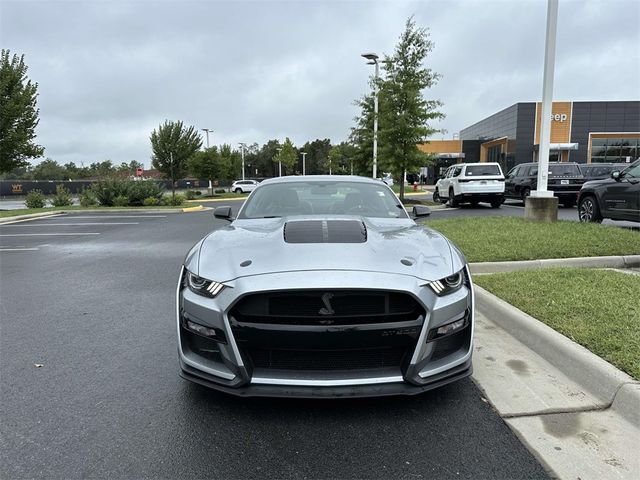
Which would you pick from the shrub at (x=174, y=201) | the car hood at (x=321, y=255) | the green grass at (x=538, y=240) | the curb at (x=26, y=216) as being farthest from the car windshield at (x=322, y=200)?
the shrub at (x=174, y=201)

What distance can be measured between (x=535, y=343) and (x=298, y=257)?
92.1 inches

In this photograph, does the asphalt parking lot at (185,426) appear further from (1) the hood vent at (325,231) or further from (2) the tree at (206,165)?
(2) the tree at (206,165)

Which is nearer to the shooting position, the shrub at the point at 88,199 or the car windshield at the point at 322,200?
the car windshield at the point at 322,200

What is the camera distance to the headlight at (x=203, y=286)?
2.68 m

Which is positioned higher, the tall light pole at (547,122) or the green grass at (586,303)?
the tall light pole at (547,122)

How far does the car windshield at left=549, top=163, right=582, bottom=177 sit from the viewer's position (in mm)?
17250

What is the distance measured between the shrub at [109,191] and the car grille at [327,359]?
974 inches

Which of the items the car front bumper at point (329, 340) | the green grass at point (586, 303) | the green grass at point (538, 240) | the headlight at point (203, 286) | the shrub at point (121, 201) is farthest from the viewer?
the shrub at point (121, 201)

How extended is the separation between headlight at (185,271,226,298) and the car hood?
0.11ft

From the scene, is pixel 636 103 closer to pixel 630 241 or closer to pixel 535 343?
pixel 630 241

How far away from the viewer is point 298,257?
2.78 metres

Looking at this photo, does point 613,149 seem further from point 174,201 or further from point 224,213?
point 224,213

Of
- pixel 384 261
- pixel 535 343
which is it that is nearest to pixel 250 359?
pixel 384 261

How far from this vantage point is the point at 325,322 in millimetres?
2543
